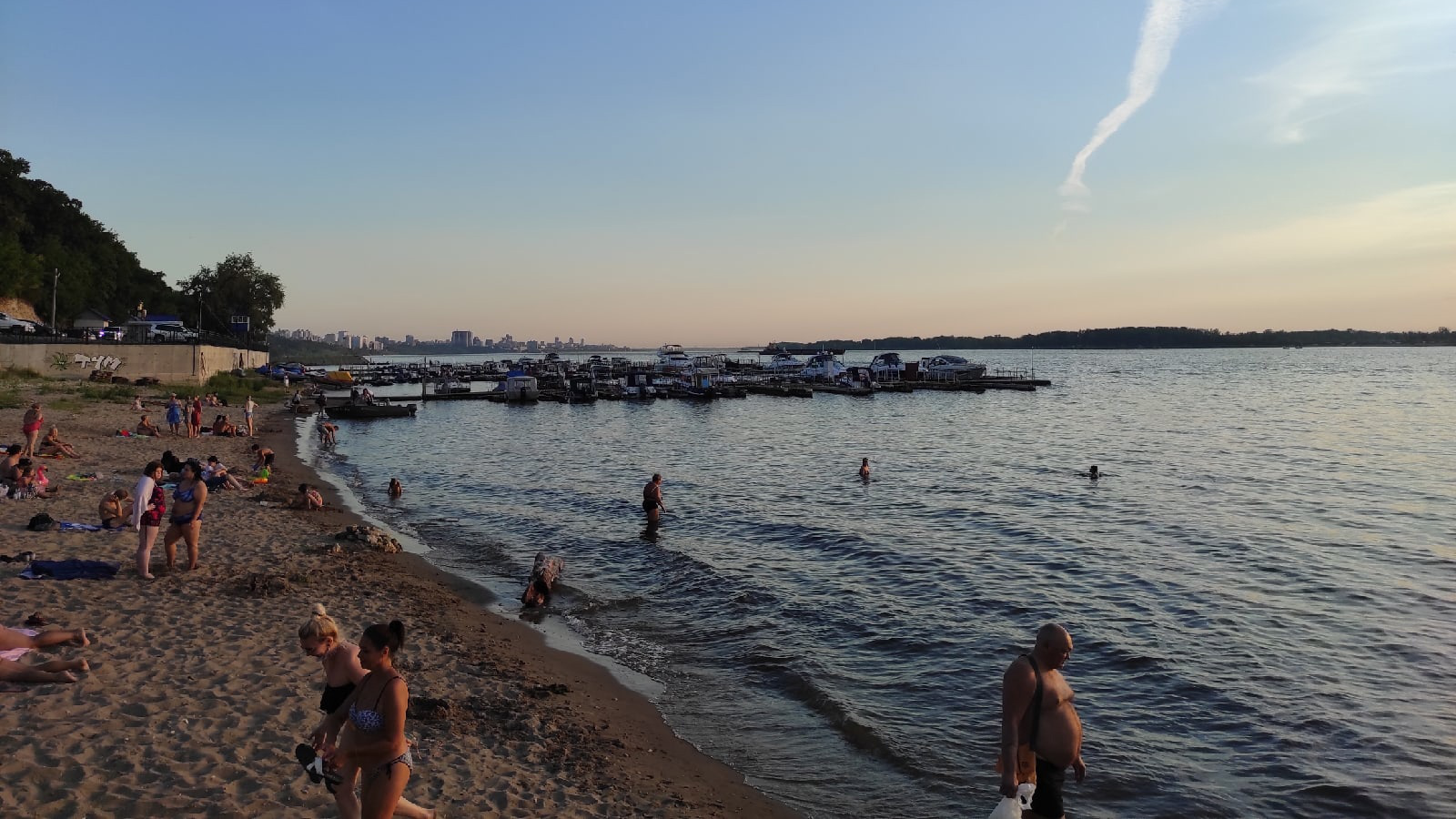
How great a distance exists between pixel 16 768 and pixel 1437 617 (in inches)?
754

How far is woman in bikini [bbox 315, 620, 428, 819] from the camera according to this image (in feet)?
16.6

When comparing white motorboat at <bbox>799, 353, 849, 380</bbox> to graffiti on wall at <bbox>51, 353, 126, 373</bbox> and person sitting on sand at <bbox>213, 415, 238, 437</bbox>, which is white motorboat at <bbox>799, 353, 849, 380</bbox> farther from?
person sitting on sand at <bbox>213, 415, 238, 437</bbox>

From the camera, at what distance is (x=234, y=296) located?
97.8m

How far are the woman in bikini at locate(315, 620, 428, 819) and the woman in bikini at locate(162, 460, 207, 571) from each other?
8480mm

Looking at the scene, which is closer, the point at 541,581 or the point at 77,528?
the point at 77,528

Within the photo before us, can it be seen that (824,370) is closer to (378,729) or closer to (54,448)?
(54,448)

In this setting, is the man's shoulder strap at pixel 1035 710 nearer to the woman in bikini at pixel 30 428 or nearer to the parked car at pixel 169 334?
the woman in bikini at pixel 30 428

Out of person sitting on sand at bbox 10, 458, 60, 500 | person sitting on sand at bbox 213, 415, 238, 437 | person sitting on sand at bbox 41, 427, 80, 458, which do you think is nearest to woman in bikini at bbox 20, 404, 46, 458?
person sitting on sand at bbox 41, 427, 80, 458

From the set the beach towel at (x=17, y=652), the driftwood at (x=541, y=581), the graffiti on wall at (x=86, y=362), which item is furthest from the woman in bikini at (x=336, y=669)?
the graffiti on wall at (x=86, y=362)

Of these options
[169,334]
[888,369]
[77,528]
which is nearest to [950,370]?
[888,369]

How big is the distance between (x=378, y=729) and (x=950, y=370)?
91242 mm

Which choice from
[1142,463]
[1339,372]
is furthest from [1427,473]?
[1339,372]

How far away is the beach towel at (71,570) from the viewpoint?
1177 centimetres

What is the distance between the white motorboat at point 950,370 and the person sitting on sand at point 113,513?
83114 mm
